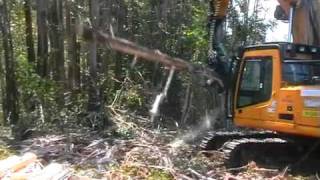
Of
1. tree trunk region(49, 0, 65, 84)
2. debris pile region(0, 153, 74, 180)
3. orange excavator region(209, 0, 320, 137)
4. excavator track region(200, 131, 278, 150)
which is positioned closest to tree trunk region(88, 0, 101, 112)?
tree trunk region(49, 0, 65, 84)

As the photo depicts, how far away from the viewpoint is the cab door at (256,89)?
8547 mm

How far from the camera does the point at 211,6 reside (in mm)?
10406

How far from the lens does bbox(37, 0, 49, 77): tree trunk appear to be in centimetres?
1426

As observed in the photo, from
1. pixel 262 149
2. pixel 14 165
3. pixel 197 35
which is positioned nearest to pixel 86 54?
pixel 197 35

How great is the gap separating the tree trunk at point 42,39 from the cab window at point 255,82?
22.3ft

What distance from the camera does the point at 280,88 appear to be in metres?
8.38

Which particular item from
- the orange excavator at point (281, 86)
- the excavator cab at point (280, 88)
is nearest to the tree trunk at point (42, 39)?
the orange excavator at point (281, 86)

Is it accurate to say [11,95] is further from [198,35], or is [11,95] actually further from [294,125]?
[294,125]

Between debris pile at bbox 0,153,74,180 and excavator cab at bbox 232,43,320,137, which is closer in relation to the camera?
debris pile at bbox 0,153,74,180

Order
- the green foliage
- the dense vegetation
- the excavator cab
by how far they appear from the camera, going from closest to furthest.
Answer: the excavator cab → the dense vegetation → the green foliage

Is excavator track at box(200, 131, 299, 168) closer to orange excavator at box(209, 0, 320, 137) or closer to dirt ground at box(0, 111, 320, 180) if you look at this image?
dirt ground at box(0, 111, 320, 180)

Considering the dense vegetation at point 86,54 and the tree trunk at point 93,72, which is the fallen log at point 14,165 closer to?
the tree trunk at point 93,72

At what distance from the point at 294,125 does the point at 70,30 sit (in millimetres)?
7797

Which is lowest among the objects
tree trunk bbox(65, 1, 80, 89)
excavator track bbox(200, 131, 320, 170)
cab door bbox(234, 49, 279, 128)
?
→ excavator track bbox(200, 131, 320, 170)
